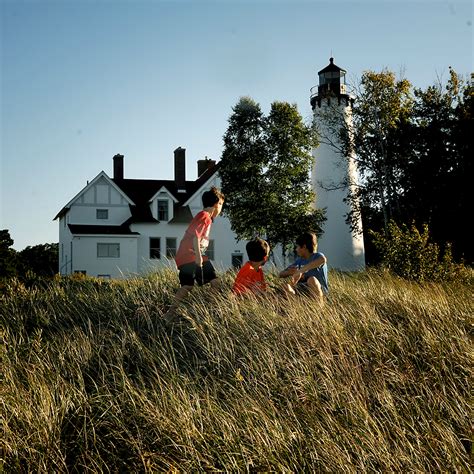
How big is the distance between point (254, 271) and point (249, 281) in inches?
6.3

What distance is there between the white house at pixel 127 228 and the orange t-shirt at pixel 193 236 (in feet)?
89.1

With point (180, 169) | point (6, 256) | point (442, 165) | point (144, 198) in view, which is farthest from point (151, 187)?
point (6, 256)

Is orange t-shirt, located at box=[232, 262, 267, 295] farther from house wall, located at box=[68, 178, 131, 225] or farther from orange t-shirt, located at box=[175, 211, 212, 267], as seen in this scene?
house wall, located at box=[68, 178, 131, 225]

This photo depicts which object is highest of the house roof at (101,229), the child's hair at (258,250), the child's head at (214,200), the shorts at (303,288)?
the house roof at (101,229)

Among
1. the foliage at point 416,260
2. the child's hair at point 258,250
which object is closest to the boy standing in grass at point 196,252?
the child's hair at point 258,250

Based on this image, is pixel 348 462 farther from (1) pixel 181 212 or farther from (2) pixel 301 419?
(1) pixel 181 212

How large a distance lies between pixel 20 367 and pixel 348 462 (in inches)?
134

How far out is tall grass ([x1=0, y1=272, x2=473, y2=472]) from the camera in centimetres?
409

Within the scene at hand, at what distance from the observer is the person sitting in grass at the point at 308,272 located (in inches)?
312

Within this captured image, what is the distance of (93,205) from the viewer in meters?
36.8

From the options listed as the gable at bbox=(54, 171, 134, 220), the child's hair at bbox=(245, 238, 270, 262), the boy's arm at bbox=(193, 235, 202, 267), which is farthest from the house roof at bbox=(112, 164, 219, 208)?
the boy's arm at bbox=(193, 235, 202, 267)

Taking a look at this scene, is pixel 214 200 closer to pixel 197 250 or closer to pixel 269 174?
pixel 197 250

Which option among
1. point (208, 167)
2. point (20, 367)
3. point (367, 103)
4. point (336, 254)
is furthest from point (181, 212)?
point (20, 367)

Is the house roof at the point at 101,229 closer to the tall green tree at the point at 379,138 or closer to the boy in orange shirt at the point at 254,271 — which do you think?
the tall green tree at the point at 379,138
